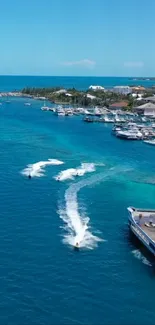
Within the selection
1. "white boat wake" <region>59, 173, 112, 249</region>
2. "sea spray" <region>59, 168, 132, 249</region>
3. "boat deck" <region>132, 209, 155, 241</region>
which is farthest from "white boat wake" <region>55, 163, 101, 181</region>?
"boat deck" <region>132, 209, 155, 241</region>

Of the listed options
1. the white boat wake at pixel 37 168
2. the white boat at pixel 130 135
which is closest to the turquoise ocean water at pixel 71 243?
the white boat wake at pixel 37 168

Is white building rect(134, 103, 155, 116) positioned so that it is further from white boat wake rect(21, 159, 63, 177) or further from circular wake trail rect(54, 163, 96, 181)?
circular wake trail rect(54, 163, 96, 181)

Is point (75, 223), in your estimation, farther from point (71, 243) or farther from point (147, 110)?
point (147, 110)

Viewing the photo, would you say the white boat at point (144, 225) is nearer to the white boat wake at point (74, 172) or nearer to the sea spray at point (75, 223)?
the sea spray at point (75, 223)

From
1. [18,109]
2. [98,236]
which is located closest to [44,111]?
[18,109]

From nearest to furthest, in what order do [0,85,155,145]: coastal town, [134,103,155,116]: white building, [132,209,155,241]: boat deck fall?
1. [132,209,155,241]: boat deck
2. [0,85,155,145]: coastal town
3. [134,103,155,116]: white building

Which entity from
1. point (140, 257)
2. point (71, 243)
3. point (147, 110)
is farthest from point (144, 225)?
point (147, 110)
